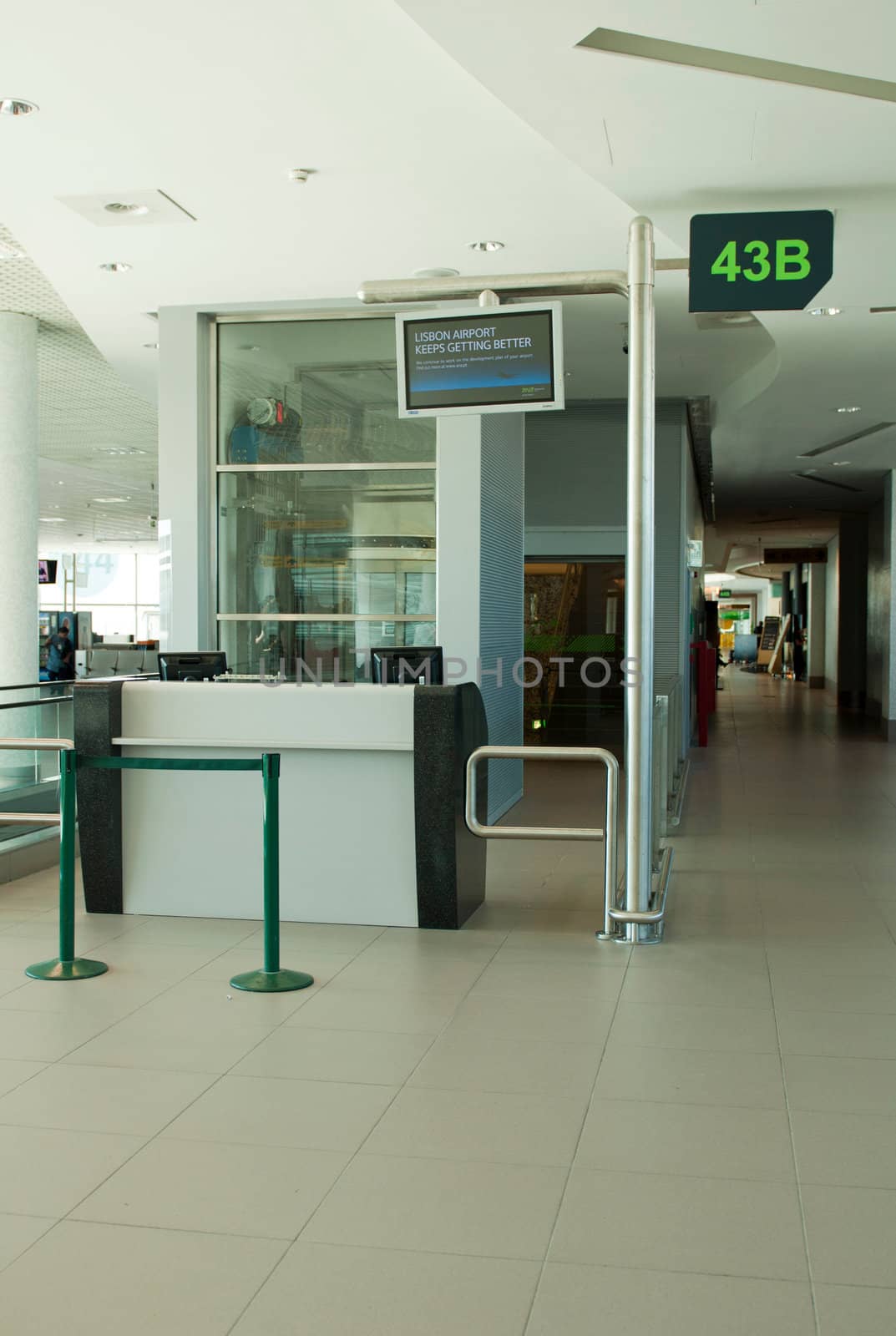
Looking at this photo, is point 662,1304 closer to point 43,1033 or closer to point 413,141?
point 43,1033

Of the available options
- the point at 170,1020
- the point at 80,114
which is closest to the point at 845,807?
the point at 170,1020

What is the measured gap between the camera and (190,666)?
6191 millimetres

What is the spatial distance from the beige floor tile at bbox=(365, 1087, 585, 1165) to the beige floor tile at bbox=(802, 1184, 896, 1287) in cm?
58

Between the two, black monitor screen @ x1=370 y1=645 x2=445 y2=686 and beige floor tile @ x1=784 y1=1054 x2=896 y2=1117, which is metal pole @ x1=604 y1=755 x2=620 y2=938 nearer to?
black monitor screen @ x1=370 y1=645 x2=445 y2=686

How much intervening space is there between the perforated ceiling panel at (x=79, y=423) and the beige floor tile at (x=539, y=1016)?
17.5 ft

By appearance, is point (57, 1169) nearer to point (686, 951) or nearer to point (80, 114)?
point (686, 951)

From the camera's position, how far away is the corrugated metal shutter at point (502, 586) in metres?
7.68

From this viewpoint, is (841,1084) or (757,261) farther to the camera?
(757,261)

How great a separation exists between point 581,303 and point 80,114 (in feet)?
11.4

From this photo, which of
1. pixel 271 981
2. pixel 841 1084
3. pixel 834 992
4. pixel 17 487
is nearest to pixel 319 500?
pixel 17 487

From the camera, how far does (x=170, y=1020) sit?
3916 millimetres

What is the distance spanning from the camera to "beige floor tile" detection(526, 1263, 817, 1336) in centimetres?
215

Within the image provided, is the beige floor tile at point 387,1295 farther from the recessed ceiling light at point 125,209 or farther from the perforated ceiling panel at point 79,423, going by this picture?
the perforated ceiling panel at point 79,423

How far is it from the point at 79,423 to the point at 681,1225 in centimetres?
1288
